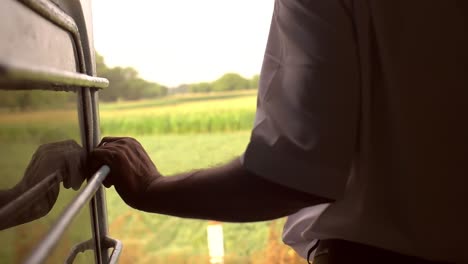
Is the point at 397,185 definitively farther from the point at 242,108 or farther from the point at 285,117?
the point at 242,108

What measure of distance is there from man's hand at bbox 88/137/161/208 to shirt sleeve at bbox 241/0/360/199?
0.16m

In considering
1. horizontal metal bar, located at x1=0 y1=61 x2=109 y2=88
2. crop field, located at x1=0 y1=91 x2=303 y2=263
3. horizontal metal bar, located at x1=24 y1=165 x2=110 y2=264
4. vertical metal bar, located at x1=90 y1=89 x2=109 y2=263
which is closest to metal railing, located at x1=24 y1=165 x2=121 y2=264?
horizontal metal bar, located at x1=24 y1=165 x2=110 y2=264

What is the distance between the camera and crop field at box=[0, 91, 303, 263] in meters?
1.84

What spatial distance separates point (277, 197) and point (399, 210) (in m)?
0.14

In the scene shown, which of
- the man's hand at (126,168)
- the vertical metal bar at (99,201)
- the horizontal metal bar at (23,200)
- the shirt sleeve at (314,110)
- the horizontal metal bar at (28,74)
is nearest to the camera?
the horizontal metal bar at (28,74)

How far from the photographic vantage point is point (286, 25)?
2.06ft

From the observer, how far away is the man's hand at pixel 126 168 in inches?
27.9

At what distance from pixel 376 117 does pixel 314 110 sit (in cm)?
8

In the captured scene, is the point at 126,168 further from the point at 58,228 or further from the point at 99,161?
the point at 58,228

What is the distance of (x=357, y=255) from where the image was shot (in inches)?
26.2

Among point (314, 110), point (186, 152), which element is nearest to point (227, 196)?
point (314, 110)

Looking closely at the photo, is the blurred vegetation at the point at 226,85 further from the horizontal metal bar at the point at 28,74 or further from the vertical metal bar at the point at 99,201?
the horizontal metal bar at the point at 28,74

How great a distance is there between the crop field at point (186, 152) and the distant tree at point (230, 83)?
2 cm

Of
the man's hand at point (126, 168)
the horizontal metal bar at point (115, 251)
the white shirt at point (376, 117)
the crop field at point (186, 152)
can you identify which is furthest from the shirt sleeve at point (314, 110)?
the crop field at point (186, 152)
